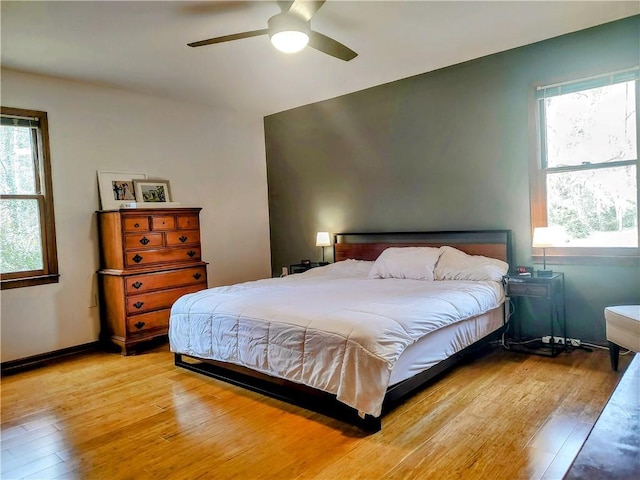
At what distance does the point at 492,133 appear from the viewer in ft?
13.1

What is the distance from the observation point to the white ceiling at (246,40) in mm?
2863

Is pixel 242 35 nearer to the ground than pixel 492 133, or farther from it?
farther from it

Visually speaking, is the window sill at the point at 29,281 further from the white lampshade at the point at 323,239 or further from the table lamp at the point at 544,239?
the table lamp at the point at 544,239

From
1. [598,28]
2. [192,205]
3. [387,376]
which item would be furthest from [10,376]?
[598,28]

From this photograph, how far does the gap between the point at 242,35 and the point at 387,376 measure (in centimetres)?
223

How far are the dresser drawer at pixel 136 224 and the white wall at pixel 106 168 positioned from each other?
53 centimetres

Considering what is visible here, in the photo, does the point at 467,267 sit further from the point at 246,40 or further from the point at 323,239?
the point at 246,40

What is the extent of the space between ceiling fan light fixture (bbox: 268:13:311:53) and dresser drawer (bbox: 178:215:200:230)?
7.71ft

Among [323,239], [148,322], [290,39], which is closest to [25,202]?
[148,322]

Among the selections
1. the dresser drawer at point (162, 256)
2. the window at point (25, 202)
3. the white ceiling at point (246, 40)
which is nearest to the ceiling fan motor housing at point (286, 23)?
the white ceiling at point (246, 40)

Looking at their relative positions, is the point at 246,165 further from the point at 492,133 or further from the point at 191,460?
the point at 191,460

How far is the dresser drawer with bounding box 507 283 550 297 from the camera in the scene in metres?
3.37

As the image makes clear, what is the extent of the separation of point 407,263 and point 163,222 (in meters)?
2.46

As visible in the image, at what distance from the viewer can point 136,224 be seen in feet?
13.4
